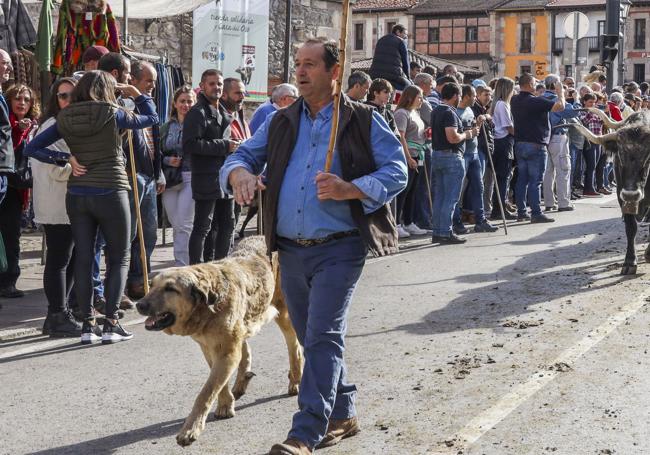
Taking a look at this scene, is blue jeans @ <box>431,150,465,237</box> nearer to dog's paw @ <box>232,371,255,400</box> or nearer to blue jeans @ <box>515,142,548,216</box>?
blue jeans @ <box>515,142,548,216</box>

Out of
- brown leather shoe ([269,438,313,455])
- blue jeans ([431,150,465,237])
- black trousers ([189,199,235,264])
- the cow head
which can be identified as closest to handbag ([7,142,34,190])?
black trousers ([189,199,235,264])

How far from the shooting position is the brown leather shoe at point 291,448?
5.18 meters

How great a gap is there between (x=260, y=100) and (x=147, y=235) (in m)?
10.1

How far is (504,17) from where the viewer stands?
94.2 m

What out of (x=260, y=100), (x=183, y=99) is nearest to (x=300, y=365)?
(x=183, y=99)

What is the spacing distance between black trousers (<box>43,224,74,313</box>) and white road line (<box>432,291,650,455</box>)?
3848mm

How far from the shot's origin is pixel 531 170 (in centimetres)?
1722

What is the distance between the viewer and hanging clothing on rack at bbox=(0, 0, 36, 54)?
508 inches

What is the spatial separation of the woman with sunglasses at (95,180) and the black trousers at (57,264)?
1.33 feet

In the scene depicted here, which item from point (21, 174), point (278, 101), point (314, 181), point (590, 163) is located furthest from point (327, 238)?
point (590, 163)

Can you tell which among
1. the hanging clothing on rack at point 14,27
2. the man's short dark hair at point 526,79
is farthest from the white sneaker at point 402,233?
the hanging clothing on rack at point 14,27

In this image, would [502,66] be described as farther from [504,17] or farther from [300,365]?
[300,365]

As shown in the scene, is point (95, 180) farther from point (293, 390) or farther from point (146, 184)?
point (293, 390)

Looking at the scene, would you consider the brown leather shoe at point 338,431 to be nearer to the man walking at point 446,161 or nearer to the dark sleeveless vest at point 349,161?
the dark sleeveless vest at point 349,161
